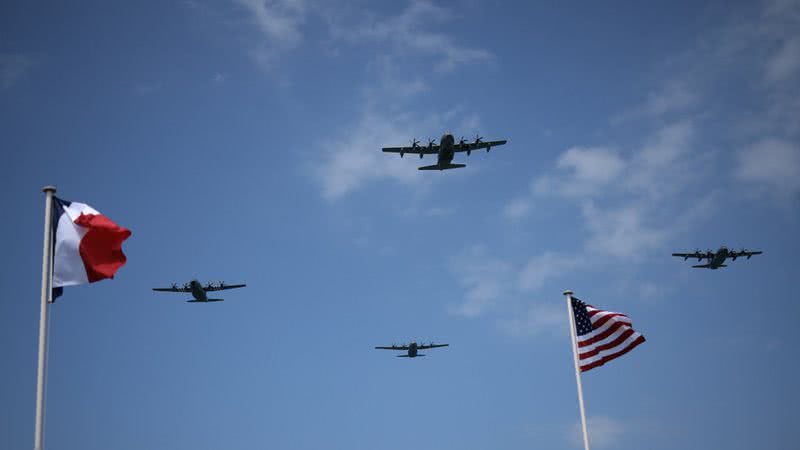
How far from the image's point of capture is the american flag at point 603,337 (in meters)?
28.2

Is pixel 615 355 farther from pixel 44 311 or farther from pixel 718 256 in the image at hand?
pixel 718 256

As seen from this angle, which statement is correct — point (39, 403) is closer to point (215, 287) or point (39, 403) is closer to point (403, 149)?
point (403, 149)

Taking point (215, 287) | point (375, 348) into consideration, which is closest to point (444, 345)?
point (375, 348)

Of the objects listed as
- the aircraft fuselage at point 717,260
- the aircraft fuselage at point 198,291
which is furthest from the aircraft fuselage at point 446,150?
the aircraft fuselage at point 717,260

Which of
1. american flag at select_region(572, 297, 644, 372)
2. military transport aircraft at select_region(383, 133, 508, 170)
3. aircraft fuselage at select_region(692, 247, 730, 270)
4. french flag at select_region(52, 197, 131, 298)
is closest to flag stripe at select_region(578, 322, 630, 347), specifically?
american flag at select_region(572, 297, 644, 372)

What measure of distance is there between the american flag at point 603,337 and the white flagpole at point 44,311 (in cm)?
1877

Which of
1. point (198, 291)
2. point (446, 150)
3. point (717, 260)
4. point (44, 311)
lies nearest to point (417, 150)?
point (446, 150)

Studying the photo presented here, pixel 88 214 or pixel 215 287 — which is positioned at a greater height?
pixel 215 287

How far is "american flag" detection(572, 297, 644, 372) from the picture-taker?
28.2 metres

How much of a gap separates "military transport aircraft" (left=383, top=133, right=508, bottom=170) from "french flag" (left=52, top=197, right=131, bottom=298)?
189 feet

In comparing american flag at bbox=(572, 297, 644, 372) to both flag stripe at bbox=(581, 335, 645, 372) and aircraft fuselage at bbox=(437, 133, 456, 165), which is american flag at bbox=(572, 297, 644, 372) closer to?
flag stripe at bbox=(581, 335, 645, 372)

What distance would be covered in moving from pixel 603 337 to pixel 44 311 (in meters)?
20.0

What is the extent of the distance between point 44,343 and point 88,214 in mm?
4039

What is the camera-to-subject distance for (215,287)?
9169 cm
